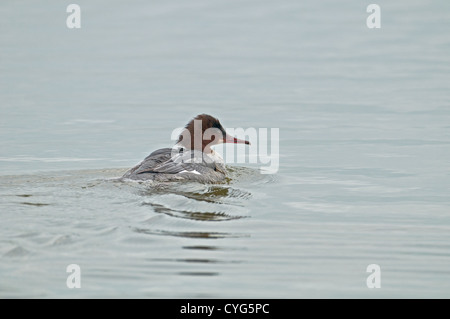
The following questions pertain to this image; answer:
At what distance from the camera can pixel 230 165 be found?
12422 millimetres

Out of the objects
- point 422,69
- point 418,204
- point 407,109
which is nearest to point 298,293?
point 418,204

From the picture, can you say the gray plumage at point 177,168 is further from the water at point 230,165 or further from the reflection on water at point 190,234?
the reflection on water at point 190,234

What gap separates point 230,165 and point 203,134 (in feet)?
2.77

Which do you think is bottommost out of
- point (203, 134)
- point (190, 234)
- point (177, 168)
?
point (190, 234)

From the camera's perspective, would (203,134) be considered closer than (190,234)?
No

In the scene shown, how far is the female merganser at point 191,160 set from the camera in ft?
34.3

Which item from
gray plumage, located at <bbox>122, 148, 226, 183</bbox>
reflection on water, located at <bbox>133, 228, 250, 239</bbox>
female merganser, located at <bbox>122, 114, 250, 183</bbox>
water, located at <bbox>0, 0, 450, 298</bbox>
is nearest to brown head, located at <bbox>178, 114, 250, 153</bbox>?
female merganser, located at <bbox>122, 114, 250, 183</bbox>

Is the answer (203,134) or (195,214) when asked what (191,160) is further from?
(195,214)

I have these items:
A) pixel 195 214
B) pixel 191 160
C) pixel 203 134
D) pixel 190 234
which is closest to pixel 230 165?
pixel 203 134

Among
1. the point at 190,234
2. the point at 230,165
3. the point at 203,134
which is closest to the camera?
the point at 190,234

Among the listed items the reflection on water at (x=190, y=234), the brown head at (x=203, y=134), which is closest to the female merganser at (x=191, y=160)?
the brown head at (x=203, y=134)

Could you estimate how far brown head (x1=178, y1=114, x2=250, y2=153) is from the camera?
11.8m
